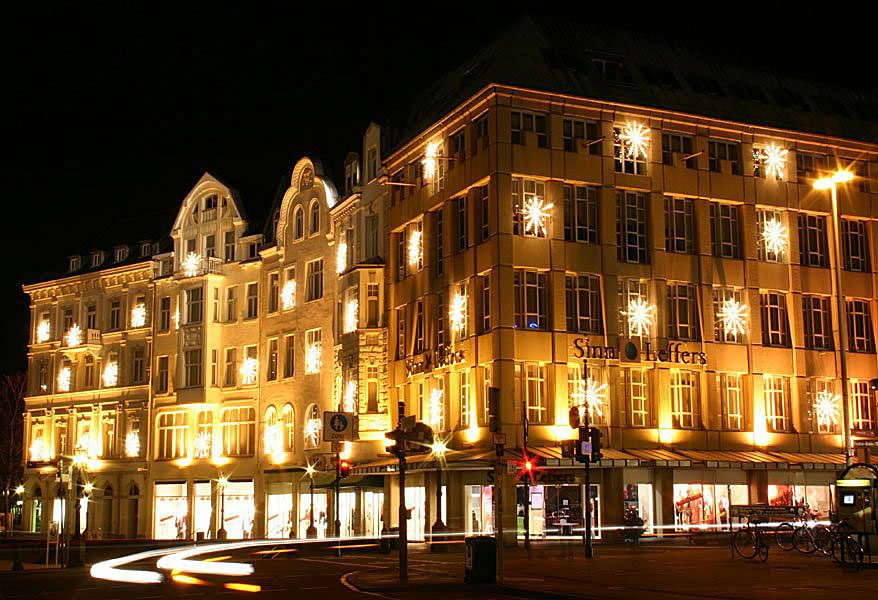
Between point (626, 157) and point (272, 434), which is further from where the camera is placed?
point (272, 434)

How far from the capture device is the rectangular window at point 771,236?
51625 mm

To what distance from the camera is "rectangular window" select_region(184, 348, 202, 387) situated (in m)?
66.6

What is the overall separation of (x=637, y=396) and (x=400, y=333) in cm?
1166

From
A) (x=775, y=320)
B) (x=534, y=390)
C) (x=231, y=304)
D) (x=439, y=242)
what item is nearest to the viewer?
(x=534, y=390)

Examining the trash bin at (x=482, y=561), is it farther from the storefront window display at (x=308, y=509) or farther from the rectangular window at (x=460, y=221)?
the storefront window display at (x=308, y=509)

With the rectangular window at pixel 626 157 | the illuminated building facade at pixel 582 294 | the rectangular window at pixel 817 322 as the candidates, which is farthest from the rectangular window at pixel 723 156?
the rectangular window at pixel 817 322

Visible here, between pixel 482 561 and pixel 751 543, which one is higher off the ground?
pixel 482 561

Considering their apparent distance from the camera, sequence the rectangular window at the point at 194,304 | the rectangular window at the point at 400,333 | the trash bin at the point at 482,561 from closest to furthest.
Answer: the trash bin at the point at 482,561, the rectangular window at the point at 400,333, the rectangular window at the point at 194,304

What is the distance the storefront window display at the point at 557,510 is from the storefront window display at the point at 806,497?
8.66 m

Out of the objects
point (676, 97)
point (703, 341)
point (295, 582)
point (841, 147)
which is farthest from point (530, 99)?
point (295, 582)

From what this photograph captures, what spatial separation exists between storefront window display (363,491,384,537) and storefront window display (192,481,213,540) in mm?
12518

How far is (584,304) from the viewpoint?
47.6 metres

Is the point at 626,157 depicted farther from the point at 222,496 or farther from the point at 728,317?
the point at 222,496

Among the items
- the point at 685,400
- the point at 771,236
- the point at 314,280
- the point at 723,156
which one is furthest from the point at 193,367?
the point at 771,236
